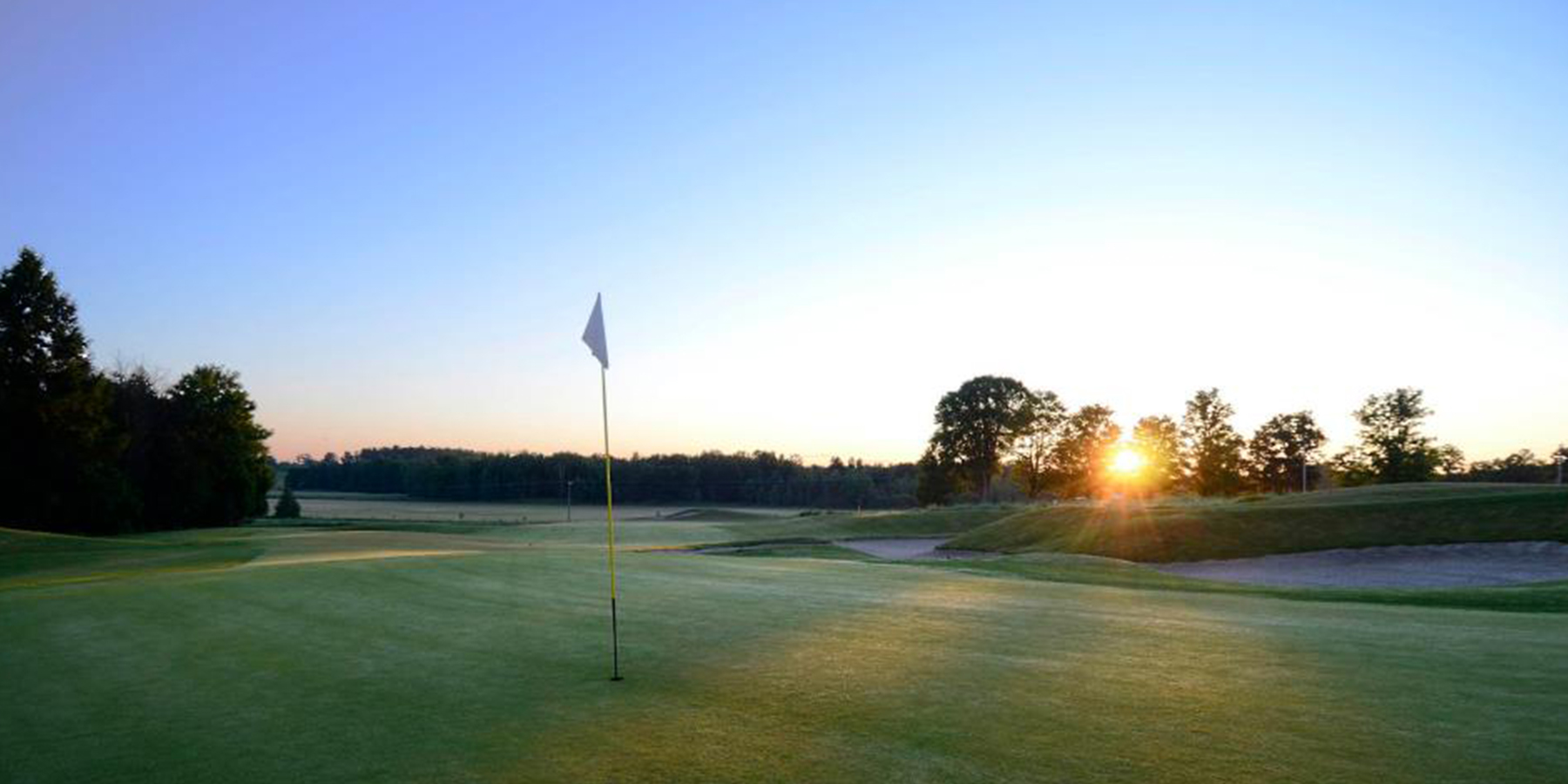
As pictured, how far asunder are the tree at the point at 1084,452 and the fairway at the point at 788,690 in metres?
83.5

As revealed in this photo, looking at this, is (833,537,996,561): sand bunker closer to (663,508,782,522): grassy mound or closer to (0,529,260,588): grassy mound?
(663,508,782,522): grassy mound

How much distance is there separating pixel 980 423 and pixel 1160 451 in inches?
729

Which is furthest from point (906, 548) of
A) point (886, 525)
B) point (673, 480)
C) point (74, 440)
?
point (673, 480)

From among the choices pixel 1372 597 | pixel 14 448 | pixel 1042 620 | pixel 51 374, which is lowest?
pixel 1372 597

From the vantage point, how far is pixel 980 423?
9181 cm

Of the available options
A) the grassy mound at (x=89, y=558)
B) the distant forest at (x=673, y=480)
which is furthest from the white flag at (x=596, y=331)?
the distant forest at (x=673, y=480)

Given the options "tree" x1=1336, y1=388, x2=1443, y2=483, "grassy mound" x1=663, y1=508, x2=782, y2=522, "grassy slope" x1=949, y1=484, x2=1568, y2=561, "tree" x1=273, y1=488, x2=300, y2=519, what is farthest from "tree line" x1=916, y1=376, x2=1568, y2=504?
"tree" x1=273, y1=488, x2=300, y2=519

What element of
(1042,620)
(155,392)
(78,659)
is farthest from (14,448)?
(1042,620)

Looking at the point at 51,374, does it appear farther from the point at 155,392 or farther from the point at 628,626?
the point at 628,626

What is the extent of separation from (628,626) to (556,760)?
A: 19.8ft

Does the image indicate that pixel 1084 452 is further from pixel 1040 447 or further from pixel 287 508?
pixel 287 508

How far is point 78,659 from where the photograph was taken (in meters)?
11.1

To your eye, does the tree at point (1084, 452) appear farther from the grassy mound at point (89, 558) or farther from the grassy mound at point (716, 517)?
the grassy mound at point (89, 558)

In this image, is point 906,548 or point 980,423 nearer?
point 906,548
